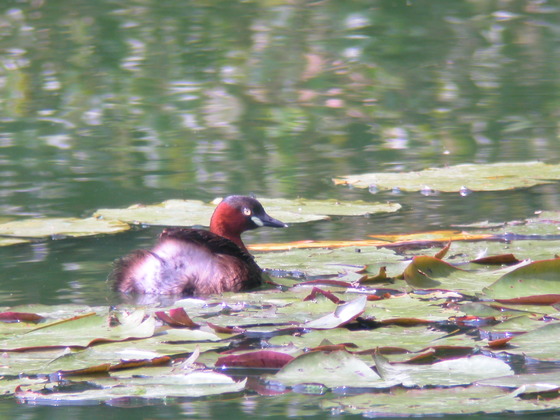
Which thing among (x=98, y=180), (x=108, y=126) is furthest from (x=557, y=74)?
(x=98, y=180)

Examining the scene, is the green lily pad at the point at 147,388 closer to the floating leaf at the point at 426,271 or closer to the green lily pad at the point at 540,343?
the green lily pad at the point at 540,343

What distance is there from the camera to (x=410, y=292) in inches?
151

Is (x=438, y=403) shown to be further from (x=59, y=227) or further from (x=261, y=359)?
(x=59, y=227)

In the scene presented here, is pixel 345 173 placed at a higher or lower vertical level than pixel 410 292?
lower

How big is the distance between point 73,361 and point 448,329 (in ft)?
3.73

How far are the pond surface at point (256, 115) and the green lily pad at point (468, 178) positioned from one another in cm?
8

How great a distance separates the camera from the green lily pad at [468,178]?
20.2ft

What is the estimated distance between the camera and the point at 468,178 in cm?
639

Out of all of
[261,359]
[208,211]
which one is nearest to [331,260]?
[208,211]

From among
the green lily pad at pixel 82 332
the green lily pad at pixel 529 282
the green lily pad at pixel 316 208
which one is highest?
the green lily pad at pixel 82 332

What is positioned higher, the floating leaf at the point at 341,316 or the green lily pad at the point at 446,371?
the green lily pad at the point at 446,371

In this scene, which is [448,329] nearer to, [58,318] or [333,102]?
[58,318]

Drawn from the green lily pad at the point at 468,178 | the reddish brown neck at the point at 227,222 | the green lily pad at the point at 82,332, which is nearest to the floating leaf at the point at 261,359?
the green lily pad at the point at 82,332

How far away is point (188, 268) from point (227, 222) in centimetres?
59
